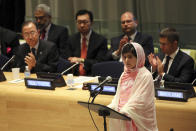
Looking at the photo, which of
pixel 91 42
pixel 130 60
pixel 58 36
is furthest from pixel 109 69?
pixel 130 60

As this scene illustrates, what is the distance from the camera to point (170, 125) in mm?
3943

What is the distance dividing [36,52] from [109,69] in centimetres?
107

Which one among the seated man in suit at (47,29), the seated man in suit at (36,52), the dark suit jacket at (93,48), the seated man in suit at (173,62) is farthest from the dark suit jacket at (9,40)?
the seated man in suit at (173,62)

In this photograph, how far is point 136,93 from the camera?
3.27 meters

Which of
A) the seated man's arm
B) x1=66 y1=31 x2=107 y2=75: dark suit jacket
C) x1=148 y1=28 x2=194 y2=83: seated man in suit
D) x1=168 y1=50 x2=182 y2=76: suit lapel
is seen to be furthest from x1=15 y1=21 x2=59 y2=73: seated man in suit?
x1=168 y1=50 x2=182 y2=76: suit lapel

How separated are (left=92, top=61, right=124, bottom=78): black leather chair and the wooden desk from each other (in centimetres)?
84

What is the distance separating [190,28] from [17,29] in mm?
3866

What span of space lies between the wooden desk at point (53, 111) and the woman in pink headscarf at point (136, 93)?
2.03ft

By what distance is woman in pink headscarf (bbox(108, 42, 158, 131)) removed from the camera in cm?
325

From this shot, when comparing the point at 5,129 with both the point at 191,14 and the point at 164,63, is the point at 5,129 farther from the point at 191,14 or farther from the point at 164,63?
the point at 191,14

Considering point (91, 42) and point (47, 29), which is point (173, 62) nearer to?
point (91, 42)

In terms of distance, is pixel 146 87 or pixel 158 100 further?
pixel 158 100

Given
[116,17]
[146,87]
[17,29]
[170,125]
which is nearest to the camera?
[146,87]

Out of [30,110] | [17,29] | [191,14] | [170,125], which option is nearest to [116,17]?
[191,14]
